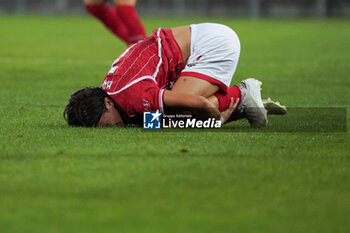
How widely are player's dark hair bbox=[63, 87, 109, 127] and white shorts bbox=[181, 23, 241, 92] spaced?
71cm

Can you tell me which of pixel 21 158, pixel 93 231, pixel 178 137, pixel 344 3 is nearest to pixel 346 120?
pixel 178 137

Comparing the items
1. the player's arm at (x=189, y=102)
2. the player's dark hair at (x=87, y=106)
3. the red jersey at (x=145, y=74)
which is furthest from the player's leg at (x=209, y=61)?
the player's dark hair at (x=87, y=106)

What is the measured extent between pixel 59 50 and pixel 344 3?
17.3m

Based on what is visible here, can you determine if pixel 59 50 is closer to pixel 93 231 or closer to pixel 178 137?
pixel 178 137

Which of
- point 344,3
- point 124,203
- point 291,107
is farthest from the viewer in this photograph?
point 344,3

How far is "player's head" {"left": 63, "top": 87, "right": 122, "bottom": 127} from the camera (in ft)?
19.8


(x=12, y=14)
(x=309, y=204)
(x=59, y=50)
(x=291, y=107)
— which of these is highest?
(x=309, y=204)

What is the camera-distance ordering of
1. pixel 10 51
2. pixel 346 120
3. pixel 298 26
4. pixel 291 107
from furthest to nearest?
pixel 298 26, pixel 10 51, pixel 291 107, pixel 346 120

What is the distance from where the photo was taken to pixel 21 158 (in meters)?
5.02

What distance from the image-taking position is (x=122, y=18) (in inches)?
367

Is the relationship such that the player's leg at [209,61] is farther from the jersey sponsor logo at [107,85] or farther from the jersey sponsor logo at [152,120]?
the jersey sponsor logo at [107,85]

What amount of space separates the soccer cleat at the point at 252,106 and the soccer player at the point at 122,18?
276 cm

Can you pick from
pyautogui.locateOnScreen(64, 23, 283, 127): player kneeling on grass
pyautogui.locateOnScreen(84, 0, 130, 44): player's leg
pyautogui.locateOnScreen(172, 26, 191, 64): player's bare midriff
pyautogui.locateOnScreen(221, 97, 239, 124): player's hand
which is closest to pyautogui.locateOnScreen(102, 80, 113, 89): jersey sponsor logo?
pyautogui.locateOnScreen(64, 23, 283, 127): player kneeling on grass

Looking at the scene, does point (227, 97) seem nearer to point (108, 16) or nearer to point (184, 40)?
point (184, 40)
